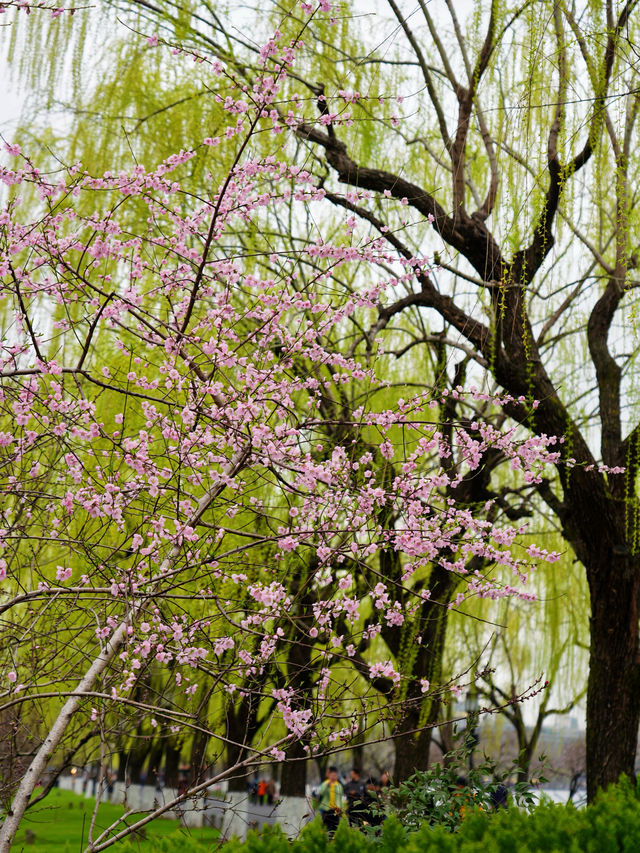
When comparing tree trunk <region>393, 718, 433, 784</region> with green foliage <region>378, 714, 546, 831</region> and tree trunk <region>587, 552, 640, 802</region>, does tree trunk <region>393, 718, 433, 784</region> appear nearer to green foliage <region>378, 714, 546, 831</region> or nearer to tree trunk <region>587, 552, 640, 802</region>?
tree trunk <region>587, 552, 640, 802</region>

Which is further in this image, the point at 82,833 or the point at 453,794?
the point at 453,794

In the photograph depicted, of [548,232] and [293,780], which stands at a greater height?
[548,232]

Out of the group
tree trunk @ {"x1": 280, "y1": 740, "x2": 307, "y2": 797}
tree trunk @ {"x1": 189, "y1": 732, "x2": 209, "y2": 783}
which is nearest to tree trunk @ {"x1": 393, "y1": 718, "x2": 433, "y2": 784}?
tree trunk @ {"x1": 280, "y1": 740, "x2": 307, "y2": 797}

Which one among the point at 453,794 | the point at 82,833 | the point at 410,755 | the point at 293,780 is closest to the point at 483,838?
the point at 82,833

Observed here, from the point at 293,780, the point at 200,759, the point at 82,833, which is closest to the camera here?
the point at 82,833

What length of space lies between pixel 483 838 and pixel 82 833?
1.49m

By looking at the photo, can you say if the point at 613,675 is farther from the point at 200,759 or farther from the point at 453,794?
the point at 200,759

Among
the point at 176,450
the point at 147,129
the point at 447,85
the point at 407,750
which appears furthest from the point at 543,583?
the point at 176,450

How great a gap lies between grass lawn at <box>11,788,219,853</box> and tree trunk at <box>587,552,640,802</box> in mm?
2790

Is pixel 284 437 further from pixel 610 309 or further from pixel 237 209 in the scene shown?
pixel 610 309

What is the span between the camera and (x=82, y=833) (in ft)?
9.80

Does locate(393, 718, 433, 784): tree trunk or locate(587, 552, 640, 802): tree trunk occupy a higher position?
locate(587, 552, 640, 802): tree trunk

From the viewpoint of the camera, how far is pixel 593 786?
5.76m

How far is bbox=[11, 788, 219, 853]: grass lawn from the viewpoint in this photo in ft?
8.41
